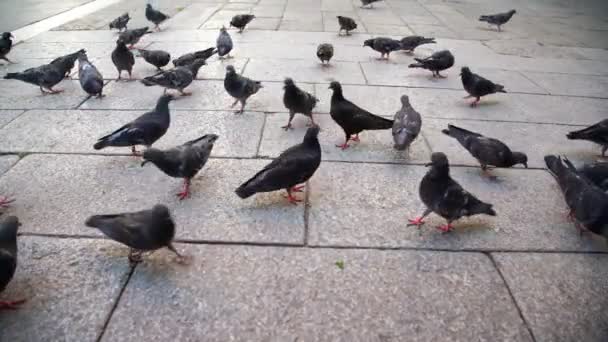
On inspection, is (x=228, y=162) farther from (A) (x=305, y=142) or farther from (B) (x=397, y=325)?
(B) (x=397, y=325)

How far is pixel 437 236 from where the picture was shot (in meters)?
3.55

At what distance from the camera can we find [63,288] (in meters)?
2.90

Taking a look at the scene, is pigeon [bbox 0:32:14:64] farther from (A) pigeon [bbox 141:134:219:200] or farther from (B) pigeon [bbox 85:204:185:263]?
(B) pigeon [bbox 85:204:185:263]

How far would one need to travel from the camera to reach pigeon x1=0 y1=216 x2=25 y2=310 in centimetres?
266

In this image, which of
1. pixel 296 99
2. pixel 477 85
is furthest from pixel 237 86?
pixel 477 85

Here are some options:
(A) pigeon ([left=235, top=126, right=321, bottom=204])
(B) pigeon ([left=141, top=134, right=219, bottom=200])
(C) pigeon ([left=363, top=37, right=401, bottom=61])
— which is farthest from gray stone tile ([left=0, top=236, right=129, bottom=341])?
(C) pigeon ([left=363, top=37, right=401, bottom=61])

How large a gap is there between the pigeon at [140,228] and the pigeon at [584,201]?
3.68m

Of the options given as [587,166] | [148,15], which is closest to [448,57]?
[587,166]

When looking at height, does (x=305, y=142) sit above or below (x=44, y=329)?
above

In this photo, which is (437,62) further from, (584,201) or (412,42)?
(584,201)

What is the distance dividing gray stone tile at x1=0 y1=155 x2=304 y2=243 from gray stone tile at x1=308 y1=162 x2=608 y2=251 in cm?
41

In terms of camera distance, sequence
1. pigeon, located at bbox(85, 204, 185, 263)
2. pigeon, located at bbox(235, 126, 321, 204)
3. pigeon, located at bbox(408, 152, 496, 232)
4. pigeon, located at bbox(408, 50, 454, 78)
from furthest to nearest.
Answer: pigeon, located at bbox(408, 50, 454, 78)
pigeon, located at bbox(235, 126, 321, 204)
pigeon, located at bbox(408, 152, 496, 232)
pigeon, located at bbox(85, 204, 185, 263)

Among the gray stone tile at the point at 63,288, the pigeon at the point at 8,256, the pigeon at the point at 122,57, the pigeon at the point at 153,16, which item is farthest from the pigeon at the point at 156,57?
the pigeon at the point at 8,256

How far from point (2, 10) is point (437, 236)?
674 inches
